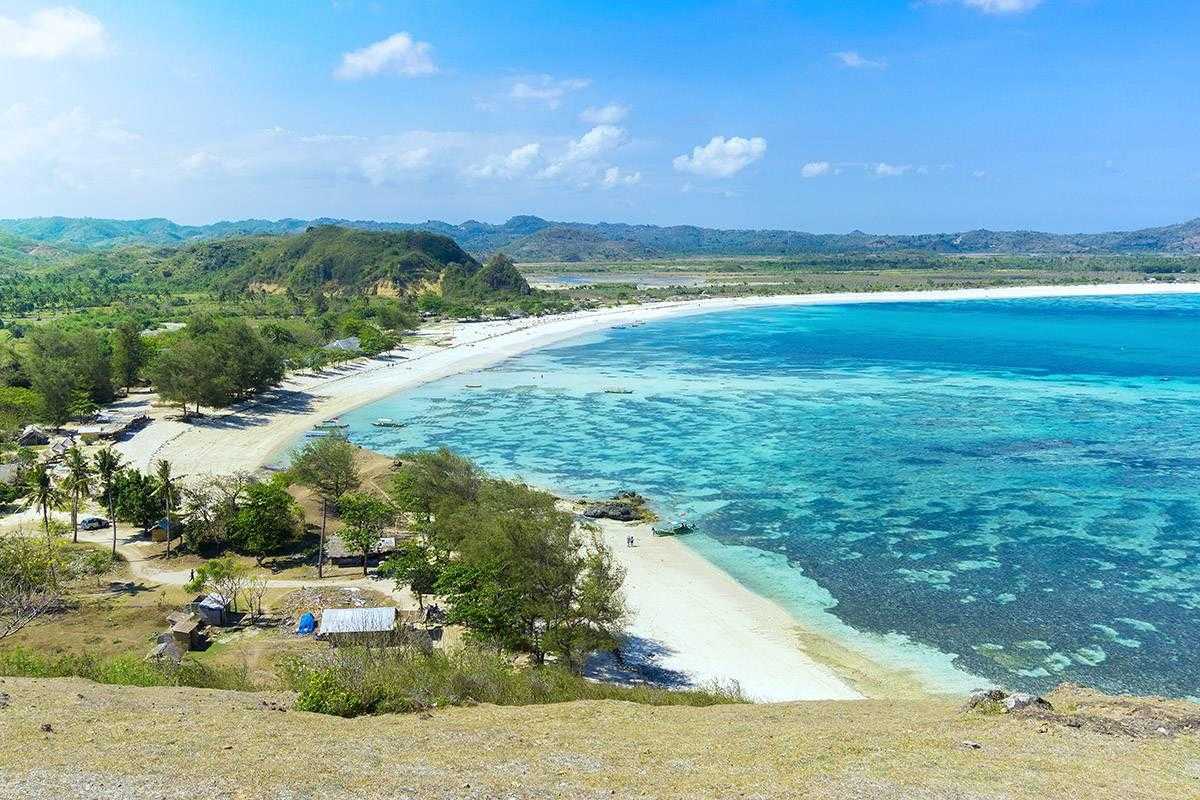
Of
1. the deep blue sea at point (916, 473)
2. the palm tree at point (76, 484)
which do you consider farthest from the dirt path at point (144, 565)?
the deep blue sea at point (916, 473)

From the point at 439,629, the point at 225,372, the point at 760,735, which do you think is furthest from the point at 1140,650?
the point at 225,372

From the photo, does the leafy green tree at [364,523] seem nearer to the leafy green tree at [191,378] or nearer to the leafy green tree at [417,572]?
the leafy green tree at [417,572]

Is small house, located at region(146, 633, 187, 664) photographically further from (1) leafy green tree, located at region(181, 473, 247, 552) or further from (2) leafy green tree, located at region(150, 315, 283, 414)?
(2) leafy green tree, located at region(150, 315, 283, 414)

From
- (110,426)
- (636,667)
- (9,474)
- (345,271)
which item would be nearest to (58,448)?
(110,426)

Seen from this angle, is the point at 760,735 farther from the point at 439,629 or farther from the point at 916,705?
the point at 439,629

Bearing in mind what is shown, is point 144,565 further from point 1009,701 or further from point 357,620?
point 1009,701

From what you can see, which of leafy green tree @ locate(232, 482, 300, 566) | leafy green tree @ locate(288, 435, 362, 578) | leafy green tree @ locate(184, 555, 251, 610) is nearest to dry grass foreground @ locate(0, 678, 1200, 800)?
leafy green tree @ locate(184, 555, 251, 610)

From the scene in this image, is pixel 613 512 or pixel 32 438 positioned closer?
pixel 613 512
